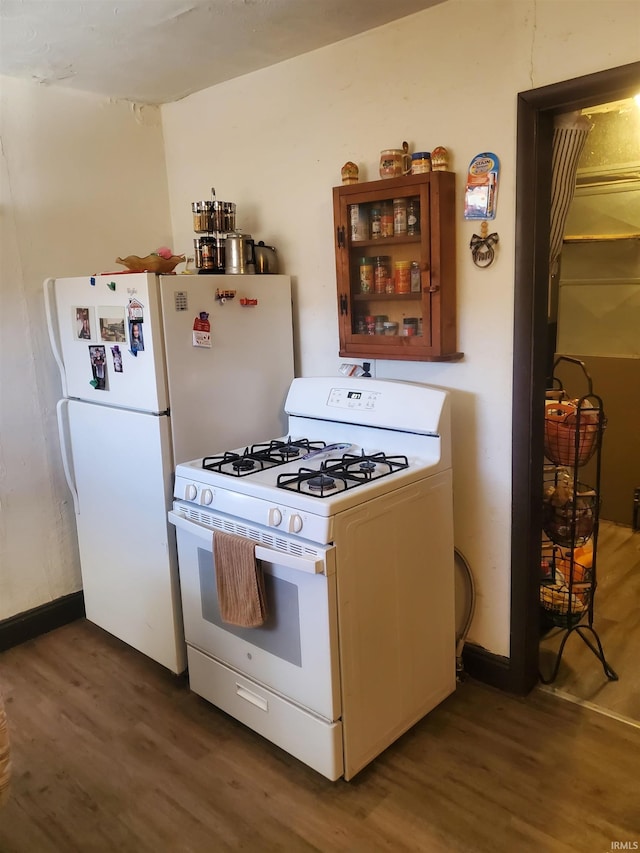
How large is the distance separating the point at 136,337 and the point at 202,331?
239 mm

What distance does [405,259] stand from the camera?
7.61 ft

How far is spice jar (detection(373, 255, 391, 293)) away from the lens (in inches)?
93.5

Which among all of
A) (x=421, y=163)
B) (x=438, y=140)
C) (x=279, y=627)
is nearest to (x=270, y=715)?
(x=279, y=627)

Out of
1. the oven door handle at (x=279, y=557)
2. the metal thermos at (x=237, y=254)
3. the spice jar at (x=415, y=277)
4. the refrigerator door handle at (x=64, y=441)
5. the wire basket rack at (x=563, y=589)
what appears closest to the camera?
the oven door handle at (x=279, y=557)

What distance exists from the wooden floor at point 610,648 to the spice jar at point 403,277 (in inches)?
61.7

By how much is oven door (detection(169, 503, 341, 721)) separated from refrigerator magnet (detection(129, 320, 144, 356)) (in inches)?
23.1

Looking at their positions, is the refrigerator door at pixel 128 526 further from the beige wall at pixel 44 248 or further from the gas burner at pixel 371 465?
the gas burner at pixel 371 465

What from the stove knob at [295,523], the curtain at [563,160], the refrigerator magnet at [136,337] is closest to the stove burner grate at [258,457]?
the stove knob at [295,523]

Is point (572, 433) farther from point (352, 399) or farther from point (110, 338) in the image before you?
point (110, 338)

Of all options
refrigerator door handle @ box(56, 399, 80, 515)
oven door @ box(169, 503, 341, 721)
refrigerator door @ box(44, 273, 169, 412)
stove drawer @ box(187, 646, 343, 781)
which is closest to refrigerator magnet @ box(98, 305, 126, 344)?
refrigerator door @ box(44, 273, 169, 412)

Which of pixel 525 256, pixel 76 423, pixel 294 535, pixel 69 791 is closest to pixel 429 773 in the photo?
pixel 294 535

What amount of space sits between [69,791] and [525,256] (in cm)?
223

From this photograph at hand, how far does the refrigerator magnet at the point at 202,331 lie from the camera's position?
2395 mm

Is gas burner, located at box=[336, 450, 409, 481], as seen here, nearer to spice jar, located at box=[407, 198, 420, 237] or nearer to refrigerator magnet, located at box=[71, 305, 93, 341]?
spice jar, located at box=[407, 198, 420, 237]
